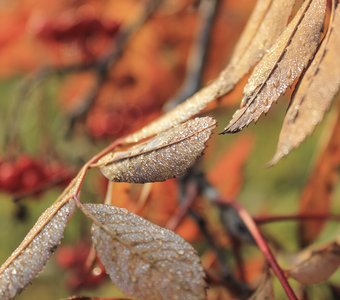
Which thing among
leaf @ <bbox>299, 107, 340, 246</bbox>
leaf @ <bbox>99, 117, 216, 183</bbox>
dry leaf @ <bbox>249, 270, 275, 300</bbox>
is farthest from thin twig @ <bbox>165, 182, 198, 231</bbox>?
leaf @ <bbox>99, 117, 216, 183</bbox>

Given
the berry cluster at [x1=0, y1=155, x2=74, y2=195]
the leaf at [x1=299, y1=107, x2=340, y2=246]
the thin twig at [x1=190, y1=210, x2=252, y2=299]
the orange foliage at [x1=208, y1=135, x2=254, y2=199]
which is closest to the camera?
the thin twig at [x1=190, y1=210, x2=252, y2=299]

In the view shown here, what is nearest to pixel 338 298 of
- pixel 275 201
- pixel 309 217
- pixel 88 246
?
pixel 309 217

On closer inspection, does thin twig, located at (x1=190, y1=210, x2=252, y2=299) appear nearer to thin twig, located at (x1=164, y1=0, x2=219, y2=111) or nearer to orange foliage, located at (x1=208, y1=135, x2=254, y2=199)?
thin twig, located at (x1=164, y1=0, x2=219, y2=111)

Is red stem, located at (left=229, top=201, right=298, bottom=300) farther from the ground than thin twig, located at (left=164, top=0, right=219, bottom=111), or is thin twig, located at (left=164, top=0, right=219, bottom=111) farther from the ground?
thin twig, located at (left=164, top=0, right=219, bottom=111)

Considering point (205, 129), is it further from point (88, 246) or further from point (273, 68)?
point (88, 246)

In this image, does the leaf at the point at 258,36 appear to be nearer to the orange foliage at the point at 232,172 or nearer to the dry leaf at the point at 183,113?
the dry leaf at the point at 183,113

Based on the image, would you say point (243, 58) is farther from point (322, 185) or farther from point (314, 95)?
point (322, 185)
